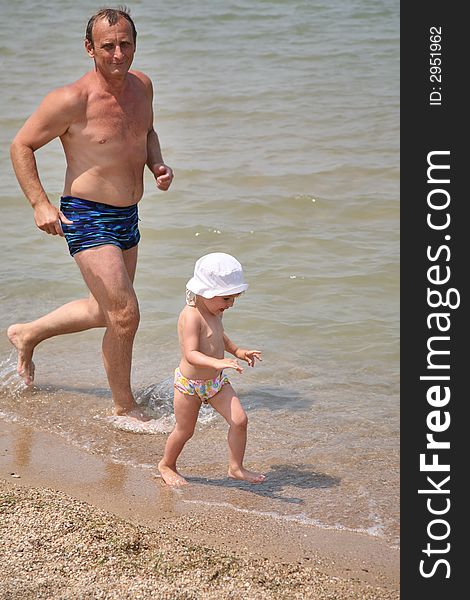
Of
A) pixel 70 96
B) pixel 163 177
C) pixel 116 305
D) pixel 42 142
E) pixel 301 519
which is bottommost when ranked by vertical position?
pixel 301 519

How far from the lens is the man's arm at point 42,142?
207 inches

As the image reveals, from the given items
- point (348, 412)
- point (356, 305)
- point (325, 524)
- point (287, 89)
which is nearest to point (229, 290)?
point (325, 524)

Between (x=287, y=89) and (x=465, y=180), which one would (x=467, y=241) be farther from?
(x=287, y=89)

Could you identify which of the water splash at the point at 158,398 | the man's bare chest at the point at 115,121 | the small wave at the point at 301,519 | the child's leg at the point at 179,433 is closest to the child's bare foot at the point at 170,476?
the child's leg at the point at 179,433

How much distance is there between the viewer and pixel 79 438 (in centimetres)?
546

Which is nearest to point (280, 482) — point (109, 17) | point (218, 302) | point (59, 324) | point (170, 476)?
point (170, 476)

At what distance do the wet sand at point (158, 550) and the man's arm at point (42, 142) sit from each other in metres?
1.26

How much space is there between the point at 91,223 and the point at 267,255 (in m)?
3.02

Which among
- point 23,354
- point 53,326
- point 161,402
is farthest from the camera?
point 23,354

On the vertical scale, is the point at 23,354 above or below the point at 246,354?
below

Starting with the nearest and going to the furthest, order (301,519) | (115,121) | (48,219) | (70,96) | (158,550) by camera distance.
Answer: (158,550) < (301,519) < (48,219) < (70,96) < (115,121)

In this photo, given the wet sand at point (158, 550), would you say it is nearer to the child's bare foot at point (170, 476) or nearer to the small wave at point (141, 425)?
the child's bare foot at point (170, 476)

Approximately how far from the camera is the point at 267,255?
8336 millimetres

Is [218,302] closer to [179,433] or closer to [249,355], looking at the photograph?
[249,355]
